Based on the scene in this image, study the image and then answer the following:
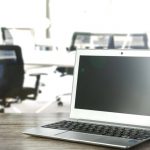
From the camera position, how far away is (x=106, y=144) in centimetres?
94

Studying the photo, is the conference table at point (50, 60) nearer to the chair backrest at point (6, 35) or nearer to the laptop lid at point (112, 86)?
the chair backrest at point (6, 35)

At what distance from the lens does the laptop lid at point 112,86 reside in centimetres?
115

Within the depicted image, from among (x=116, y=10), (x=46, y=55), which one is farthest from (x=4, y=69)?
(x=116, y=10)

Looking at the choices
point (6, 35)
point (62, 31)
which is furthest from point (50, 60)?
point (62, 31)

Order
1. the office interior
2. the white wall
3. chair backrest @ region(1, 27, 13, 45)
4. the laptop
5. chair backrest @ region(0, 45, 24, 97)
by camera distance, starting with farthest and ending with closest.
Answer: the white wall → chair backrest @ region(1, 27, 13, 45) → the office interior → chair backrest @ region(0, 45, 24, 97) → the laptop

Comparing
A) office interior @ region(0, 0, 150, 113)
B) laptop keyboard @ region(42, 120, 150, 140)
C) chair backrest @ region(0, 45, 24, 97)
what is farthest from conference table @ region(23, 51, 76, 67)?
laptop keyboard @ region(42, 120, 150, 140)

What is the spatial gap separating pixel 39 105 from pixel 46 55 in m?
1.01

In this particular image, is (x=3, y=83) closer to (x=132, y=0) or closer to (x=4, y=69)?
(x=4, y=69)

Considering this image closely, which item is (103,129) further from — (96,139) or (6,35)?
(6,35)

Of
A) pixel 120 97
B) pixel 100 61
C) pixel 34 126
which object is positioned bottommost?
pixel 34 126

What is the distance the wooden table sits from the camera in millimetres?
961

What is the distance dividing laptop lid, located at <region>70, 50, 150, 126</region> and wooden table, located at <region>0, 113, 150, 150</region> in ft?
0.49

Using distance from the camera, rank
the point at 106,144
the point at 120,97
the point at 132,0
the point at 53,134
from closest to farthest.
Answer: the point at 106,144 → the point at 53,134 → the point at 120,97 → the point at 132,0

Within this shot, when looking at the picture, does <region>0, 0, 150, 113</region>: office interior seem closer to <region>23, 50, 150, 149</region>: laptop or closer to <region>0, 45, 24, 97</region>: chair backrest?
<region>0, 45, 24, 97</region>: chair backrest
